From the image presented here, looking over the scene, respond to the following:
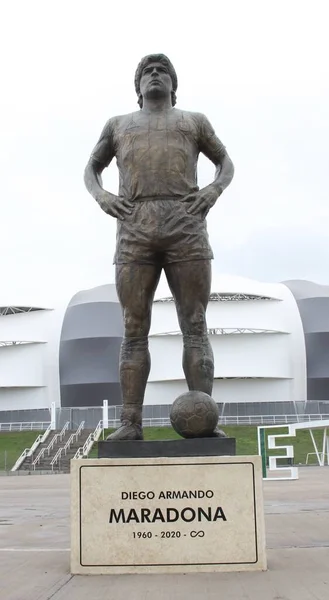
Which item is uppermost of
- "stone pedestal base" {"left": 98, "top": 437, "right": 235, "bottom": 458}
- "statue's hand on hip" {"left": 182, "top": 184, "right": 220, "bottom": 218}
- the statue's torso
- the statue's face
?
the statue's face

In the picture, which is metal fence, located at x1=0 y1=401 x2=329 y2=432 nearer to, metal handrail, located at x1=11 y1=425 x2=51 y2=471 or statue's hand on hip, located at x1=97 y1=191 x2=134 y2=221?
metal handrail, located at x1=11 y1=425 x2=51 y2=471

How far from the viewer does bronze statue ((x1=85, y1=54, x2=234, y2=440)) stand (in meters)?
5.59

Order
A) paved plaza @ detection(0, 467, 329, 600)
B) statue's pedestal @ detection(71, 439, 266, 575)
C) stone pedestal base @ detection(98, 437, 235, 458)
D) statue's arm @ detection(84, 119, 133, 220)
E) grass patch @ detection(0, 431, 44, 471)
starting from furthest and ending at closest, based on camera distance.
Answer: grass patch @ detection(0, 431, 44, 471)
statue's arm @ detection(84, 119, 133, 220)
stone pedestal base @ detection(98, 437, 235, 458)
statue's pedestal @ detection(71, 439, 266, 575)
paved plaza @ detection(0, 467, 329, 600)

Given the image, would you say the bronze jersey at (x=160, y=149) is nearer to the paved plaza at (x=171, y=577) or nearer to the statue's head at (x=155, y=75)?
the statue's head at (x=155, y=75)

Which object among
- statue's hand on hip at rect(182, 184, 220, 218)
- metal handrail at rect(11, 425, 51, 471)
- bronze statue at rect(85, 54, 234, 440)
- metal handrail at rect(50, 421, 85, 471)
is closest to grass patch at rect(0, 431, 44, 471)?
metal handrail at rect(11, 425, 51, 471)

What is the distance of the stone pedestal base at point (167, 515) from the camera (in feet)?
15.3

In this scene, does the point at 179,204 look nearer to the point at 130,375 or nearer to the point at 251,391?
the point at 130,375

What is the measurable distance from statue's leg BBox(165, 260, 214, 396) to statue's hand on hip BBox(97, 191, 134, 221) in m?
0.57

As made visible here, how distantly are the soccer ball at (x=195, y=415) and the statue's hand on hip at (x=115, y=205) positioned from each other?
62.8 inches

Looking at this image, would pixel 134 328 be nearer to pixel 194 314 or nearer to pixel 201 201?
pixel 194 314

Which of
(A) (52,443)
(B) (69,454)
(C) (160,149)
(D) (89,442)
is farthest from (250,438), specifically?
(C) (160,149)

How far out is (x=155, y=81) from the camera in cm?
595

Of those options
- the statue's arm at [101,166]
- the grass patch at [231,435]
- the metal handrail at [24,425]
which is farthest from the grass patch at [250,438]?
the statue's arm at [101,166]

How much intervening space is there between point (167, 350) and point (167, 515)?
47211 mm
